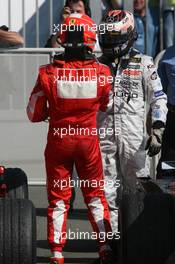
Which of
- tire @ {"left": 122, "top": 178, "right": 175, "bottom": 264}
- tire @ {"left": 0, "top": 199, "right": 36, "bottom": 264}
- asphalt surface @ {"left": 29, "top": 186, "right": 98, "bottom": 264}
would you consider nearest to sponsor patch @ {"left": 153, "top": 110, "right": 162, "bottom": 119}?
tire @ {"left": 122, "top": 178, "right": 175, "bottom": 264}

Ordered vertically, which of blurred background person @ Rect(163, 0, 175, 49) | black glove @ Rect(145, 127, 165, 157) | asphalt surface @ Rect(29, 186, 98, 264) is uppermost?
blurred background person @ Rect(163, 0, 175, 49)

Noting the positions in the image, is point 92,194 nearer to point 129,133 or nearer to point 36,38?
point 129,133

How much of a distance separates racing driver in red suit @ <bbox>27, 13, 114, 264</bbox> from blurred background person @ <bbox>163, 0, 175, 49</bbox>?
406 cm

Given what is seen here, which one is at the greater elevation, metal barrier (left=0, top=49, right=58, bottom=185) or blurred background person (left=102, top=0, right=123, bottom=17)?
blurred background person (left=102, top=0, right=123, bottom=17)

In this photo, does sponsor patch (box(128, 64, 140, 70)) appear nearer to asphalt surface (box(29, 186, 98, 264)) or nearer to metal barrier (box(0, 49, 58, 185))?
asphalt surface (box(29, 186, 98, 264))

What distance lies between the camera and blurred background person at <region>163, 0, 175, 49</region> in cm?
1055

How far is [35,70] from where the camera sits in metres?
10.7

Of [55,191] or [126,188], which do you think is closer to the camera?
[55,191]

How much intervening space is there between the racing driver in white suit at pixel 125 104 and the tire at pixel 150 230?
3.42 feet

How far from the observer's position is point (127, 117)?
7.02 meters

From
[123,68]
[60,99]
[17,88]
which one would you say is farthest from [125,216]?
[17,88]

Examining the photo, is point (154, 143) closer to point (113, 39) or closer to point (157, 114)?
point (157, 114)

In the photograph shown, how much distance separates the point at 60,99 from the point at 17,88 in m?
4.34

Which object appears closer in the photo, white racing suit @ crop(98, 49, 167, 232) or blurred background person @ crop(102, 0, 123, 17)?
white racing suit @ crop(98, 49, 167, 232)
